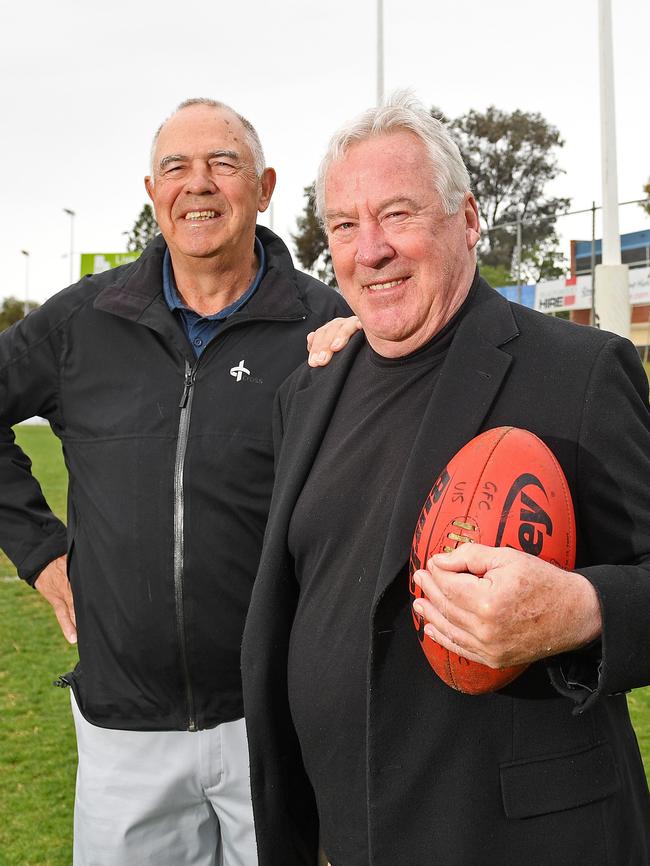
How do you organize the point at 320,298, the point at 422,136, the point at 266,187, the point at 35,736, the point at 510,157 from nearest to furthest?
the point at 422,136, the point at 320,298, the point at 266,187, the point at 35,736, the point at 510,157

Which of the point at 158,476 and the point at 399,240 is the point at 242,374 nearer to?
the point at 158,476

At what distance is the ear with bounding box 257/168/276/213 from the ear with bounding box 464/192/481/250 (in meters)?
1.12

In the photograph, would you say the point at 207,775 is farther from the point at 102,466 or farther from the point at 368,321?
the point at 368,321

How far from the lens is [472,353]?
2.07m

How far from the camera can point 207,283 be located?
3092 millimetres

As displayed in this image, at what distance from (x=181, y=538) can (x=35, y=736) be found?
11.0 ft

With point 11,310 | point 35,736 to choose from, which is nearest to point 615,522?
point 35,736

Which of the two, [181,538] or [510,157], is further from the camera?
[510,157]

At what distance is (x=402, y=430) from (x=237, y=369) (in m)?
0.93

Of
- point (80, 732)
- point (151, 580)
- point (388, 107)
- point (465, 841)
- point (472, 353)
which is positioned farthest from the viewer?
point (80, 732)

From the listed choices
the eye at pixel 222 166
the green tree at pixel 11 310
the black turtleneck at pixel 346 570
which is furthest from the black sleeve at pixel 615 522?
the green tree at pixel 11 310

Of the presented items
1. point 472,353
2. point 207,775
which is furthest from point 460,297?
point 207,775

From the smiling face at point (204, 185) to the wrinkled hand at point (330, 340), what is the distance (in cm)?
51

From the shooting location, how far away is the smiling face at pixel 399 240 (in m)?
2.16
